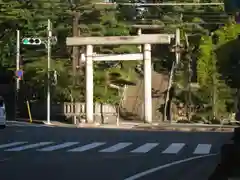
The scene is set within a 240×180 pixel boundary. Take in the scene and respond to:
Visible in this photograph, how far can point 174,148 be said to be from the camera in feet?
61.1

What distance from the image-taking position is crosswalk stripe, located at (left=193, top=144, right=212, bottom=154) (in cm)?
1729

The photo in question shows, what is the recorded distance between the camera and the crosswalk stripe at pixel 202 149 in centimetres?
1729

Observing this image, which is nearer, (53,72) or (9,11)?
(53,72)

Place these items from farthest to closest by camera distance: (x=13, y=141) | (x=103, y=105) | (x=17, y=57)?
(x=17, y=57), (x=103, y=105), (x=13, y=141)

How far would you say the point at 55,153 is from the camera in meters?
16.7

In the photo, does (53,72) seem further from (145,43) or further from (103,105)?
(145,43)

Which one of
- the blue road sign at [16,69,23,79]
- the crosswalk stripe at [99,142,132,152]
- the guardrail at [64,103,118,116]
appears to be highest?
the blue road sign at [16,69,23,79]

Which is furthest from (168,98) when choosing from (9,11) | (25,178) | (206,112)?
(25,178)

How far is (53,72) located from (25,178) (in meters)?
31.9

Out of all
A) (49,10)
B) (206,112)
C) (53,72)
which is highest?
(49,10)

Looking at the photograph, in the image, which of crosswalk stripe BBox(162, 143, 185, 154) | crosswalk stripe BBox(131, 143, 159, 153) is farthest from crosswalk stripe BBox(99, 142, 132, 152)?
crosswalk stripe BBox(162, 143, 185, 154)

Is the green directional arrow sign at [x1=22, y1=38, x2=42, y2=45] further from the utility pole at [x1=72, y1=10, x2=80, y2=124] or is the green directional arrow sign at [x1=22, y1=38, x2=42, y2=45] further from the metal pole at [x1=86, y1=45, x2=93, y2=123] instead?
the metal pole at [x1=86, y1=45, x2=93, y2=123]

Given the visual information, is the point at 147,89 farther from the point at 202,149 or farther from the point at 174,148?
the point at 202,149

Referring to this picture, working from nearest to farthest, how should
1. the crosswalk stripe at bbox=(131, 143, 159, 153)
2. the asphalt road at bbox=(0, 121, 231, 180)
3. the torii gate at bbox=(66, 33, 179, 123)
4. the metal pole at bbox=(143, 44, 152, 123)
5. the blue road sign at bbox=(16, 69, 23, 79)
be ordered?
the asphalt road at bbox=(0, 121, 231, 180), the crosswalk stripe at bbox=(131, 143, 159, 153), the metal pole at bbox=(143, 44, 152, 123), the torii gate at bbox=(66, 33, 179, 123), the blue road sign at bbox=(16, 69, 23, 79)
